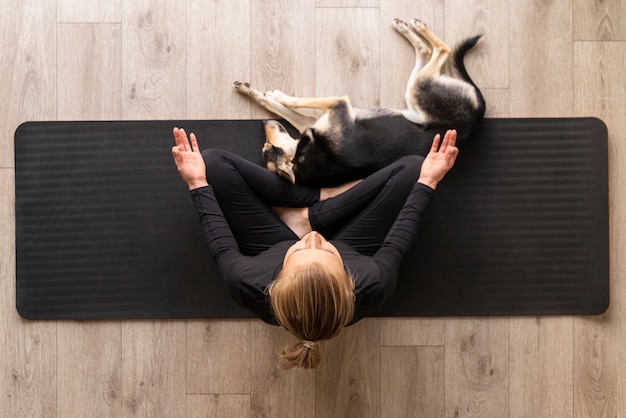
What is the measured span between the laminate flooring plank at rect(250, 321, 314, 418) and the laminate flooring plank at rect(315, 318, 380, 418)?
3 cm

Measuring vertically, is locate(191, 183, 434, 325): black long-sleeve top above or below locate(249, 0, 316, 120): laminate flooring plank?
below

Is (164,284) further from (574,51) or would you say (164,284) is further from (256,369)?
(574,51)

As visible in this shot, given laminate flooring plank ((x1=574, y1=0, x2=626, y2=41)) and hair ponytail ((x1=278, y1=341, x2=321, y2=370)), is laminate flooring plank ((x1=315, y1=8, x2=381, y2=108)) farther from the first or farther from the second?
hair ponytail ((x1=278, y1=341, x2=321, y2=370))

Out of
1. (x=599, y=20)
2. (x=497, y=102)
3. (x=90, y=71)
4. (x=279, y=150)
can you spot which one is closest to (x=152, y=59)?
(x=90, y=71)

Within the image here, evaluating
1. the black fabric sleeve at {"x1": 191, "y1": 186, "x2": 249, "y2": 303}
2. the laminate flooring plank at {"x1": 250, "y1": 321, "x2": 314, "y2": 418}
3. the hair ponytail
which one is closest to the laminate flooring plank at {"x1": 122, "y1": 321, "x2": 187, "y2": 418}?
the laminate flooring plank at {"x1": 250, "y1": 321, "x2": 314, "y2": 418}

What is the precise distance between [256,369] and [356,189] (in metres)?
0.73

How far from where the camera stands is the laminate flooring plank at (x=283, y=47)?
1702 mm

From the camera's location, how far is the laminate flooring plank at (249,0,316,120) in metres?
1.70

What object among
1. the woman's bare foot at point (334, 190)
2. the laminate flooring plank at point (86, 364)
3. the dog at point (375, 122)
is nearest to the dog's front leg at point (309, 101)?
the dog at point (375, 122)

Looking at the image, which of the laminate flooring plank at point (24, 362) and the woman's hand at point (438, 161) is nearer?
the woman's hand at point (438, 161)

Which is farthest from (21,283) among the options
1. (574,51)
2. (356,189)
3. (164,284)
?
(574,51)

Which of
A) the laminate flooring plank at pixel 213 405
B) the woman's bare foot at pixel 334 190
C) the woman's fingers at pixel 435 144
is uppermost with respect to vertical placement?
the woman's fingers at pixel 435 144

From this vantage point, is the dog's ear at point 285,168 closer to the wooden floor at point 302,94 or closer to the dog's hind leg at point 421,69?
the wooden floor at point 302,94

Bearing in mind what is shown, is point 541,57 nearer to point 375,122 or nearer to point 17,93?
point 375,122
